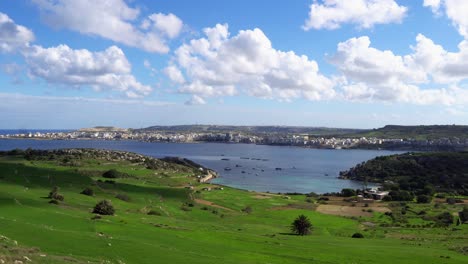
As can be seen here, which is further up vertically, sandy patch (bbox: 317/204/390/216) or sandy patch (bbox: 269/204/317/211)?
sandy patch (bbox: 269/204/317/211)

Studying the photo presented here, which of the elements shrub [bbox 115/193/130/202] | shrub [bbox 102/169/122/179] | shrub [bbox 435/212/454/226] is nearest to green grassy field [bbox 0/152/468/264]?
shrub [bbox 115/193/130/202]

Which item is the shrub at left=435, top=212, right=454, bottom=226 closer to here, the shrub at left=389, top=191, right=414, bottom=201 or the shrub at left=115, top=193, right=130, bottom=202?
the shrub at left=389, top=191, right=414, bottom=201

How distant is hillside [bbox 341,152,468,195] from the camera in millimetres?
128875

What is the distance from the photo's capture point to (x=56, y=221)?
34.4 metres

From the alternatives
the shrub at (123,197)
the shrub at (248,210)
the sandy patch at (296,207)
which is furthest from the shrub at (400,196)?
the shrub at (123,197)

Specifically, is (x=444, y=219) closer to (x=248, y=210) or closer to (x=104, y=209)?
(x=248, y=210)

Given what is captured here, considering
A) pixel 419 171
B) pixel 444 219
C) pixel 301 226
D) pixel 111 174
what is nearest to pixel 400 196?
pixel 444 219

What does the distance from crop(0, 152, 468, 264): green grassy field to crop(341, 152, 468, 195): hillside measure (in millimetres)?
61899

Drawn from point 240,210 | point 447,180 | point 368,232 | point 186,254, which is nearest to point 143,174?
point 240,210

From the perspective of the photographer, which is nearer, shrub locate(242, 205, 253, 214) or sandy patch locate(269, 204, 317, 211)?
shrub locate(242, 205, 253, 214)

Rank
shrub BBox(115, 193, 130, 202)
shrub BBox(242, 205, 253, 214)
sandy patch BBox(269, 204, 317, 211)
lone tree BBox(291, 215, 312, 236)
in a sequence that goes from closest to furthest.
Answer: lone tree BBox(291, 215, 312, 236), shrub BBox(115, 193, 130, 202), shrub BBox(242, 205, 253, 214), sandy patch BBox(269, 204, 317, 211)

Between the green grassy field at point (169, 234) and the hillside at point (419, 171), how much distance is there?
203ft

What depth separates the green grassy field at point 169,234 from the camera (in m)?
25.6

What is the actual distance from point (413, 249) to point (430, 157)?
424ft
